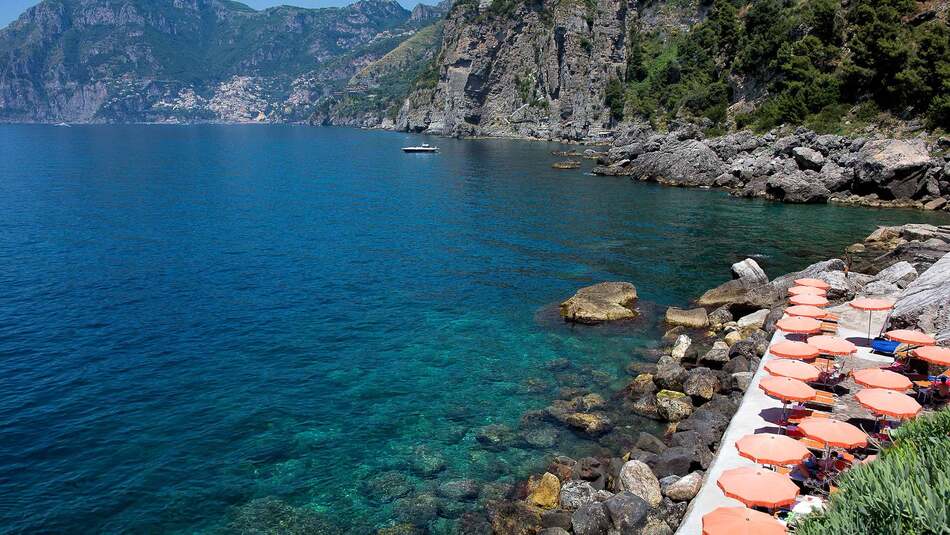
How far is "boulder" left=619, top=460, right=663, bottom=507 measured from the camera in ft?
57.5

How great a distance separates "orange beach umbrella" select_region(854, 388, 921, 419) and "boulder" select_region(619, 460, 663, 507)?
7215 millimetres

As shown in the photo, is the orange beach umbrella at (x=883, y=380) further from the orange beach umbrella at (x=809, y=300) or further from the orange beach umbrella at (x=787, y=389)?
the orange beach umbrella at (x=809, y=300)

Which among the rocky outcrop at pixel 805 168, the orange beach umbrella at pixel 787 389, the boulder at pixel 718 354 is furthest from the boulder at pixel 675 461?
the rocky outcrop at pixel 805 168

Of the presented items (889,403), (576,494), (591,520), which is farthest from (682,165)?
(591,520)

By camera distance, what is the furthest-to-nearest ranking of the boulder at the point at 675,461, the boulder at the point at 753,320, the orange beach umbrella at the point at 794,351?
the boulder at the point at 753,320
the orange beach umbrella at the point at 794,351
the boulder at the point at 675,461

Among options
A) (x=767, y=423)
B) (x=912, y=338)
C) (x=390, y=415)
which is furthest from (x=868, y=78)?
(x=390, y=415)

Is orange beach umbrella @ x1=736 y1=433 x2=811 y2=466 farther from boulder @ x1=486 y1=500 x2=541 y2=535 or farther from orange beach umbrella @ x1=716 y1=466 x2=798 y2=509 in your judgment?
boulder @ x1=486 y1=500 x2=541 y2=535

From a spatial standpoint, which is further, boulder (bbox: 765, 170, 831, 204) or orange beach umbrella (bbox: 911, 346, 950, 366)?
boulder (bbox: 765, 170, 831, 204)

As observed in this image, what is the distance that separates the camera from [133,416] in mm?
23453

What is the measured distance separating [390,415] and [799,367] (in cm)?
1668

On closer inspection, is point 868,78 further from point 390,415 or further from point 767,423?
point 390,415

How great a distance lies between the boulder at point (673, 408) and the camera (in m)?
23.5

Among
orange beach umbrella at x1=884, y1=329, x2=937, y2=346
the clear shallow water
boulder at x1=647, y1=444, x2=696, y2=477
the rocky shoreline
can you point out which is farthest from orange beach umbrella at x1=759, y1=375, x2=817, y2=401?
the clear shallow water

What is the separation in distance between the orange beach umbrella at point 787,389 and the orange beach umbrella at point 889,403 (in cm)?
148
